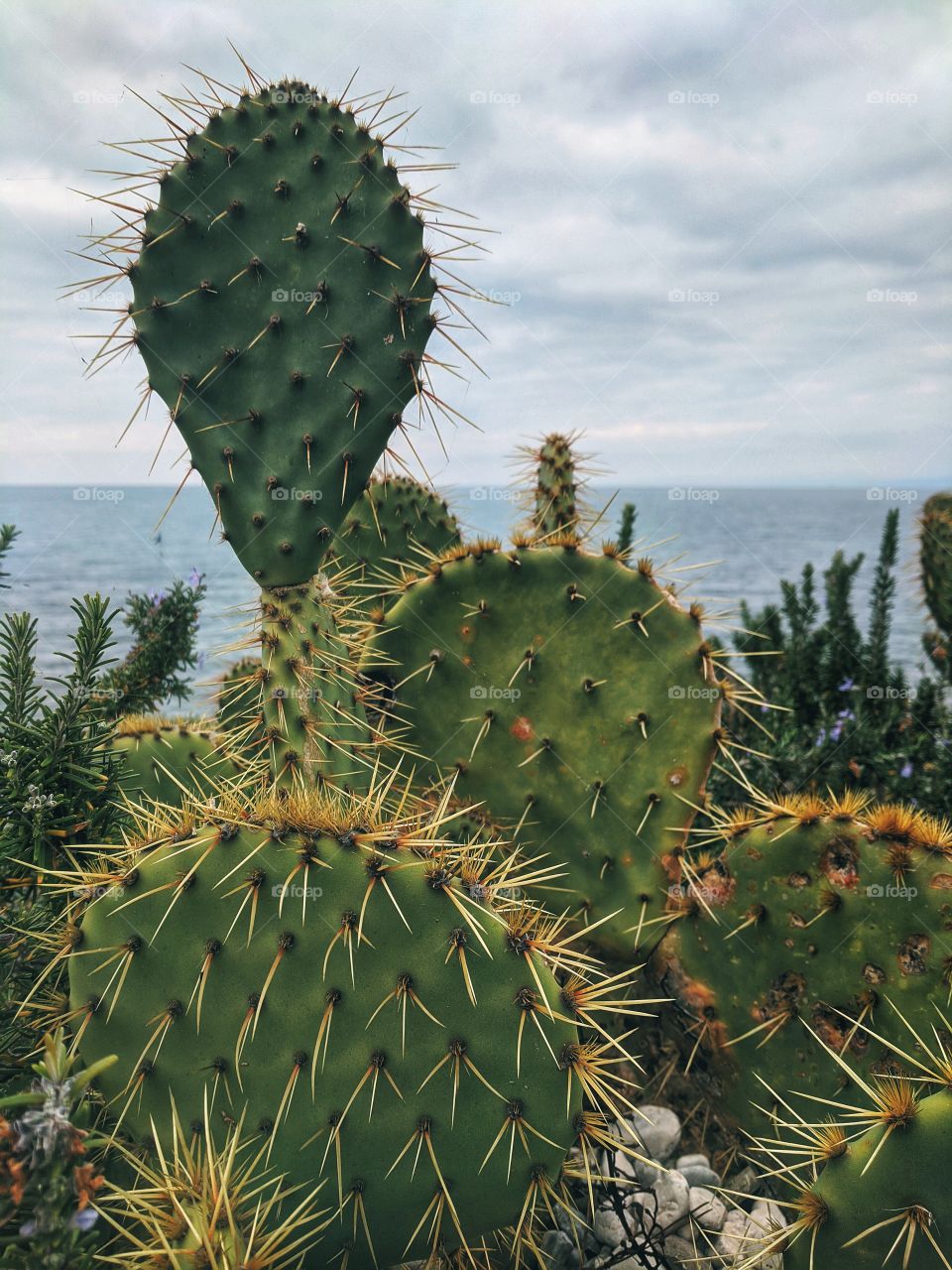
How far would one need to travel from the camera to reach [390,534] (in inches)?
116

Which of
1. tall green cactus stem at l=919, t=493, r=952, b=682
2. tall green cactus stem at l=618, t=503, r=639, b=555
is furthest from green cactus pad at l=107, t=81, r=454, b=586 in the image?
tall green cactus stem at l=919, t=493, r=952, b=682

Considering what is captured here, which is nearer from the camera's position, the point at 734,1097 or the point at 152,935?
the point at 152,935

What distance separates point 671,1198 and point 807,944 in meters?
0.56

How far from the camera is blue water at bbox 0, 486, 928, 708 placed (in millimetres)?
3473

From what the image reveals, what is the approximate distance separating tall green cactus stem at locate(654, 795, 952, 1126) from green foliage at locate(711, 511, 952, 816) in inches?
47.5

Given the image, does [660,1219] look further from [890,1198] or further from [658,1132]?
[890,1198]

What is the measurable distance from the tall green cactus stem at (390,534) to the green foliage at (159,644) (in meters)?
0.59

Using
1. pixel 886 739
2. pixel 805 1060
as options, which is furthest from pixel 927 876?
pixel 886 739

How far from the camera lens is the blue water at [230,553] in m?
3.47

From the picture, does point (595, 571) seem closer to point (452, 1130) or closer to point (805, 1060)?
point (805, 1060)

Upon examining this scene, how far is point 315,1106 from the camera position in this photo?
127cm

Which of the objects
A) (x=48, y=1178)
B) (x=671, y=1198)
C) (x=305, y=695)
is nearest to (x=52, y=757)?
(x=305, y=695)

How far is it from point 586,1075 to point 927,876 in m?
0.77

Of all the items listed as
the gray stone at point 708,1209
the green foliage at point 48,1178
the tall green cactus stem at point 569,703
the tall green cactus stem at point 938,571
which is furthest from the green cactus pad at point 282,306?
the tall green cactus stem at point 938,571
